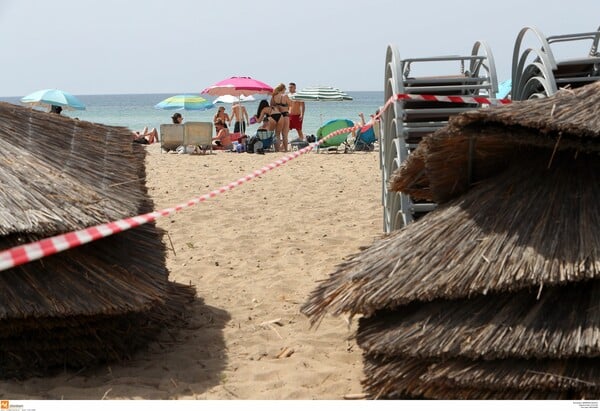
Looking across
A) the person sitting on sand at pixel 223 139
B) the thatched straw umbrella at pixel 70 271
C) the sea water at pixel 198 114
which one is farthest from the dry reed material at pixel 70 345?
the sea water at pixel 198 114

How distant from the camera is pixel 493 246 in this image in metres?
4.15

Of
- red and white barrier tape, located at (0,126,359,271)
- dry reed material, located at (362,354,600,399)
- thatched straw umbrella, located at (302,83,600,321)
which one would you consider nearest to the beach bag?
red and white barrier tape, located at (0,126,359,271)

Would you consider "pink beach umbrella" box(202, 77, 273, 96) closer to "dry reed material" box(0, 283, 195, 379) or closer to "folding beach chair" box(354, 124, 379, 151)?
"folding beach chair" box(354, 124, 379, 151)

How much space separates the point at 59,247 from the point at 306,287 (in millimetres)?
2873

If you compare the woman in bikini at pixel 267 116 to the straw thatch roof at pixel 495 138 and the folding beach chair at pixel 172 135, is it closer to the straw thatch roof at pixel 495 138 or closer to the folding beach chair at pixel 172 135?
the folding beach chair at pixel 172 135

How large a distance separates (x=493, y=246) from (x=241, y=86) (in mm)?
18989

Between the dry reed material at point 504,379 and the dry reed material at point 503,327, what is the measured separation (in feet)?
0.20

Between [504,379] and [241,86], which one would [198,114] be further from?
[504,379]

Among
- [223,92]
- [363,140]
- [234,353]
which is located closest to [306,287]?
[234,353]

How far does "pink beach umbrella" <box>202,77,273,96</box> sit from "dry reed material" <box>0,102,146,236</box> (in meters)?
15.7

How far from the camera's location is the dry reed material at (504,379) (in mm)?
3924

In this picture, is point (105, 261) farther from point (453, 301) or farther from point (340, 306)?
point (453, 301)

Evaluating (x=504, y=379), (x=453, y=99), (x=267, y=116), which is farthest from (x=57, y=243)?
(x=267, y=116)

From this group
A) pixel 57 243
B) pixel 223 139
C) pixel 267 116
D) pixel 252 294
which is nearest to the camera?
pixel 57 243
